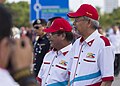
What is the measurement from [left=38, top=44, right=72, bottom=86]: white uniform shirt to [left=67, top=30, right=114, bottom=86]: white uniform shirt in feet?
1.37

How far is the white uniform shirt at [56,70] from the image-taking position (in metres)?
5.66

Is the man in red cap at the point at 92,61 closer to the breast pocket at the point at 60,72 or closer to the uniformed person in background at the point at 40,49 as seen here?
the breast pocket at the point at 60,72

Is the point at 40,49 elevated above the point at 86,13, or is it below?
below

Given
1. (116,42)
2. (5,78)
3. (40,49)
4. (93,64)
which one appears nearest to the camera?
(5,78)

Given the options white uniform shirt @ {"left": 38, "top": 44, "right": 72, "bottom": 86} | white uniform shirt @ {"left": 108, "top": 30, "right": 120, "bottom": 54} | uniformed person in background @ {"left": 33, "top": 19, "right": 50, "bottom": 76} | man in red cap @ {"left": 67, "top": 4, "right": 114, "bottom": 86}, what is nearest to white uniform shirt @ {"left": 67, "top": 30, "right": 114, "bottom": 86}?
man in red cap @ {"left": 67, "top": 4, "right": 114, "bottom": 86}

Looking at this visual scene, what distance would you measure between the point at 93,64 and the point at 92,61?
4cm

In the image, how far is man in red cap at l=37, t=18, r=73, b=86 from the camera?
5668mm

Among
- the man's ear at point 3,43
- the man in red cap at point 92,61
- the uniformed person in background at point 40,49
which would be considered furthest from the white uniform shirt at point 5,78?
the uniformed person in background at point 40,49

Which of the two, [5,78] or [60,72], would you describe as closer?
[5,78]

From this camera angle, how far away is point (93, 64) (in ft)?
16.9

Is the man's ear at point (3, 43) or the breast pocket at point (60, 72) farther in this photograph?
the breast pocket at point (60, 72)

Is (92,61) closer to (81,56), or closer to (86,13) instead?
(81,56)

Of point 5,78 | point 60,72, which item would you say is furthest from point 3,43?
point 60,72

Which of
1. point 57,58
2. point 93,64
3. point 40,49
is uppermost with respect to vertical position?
point 93,64
